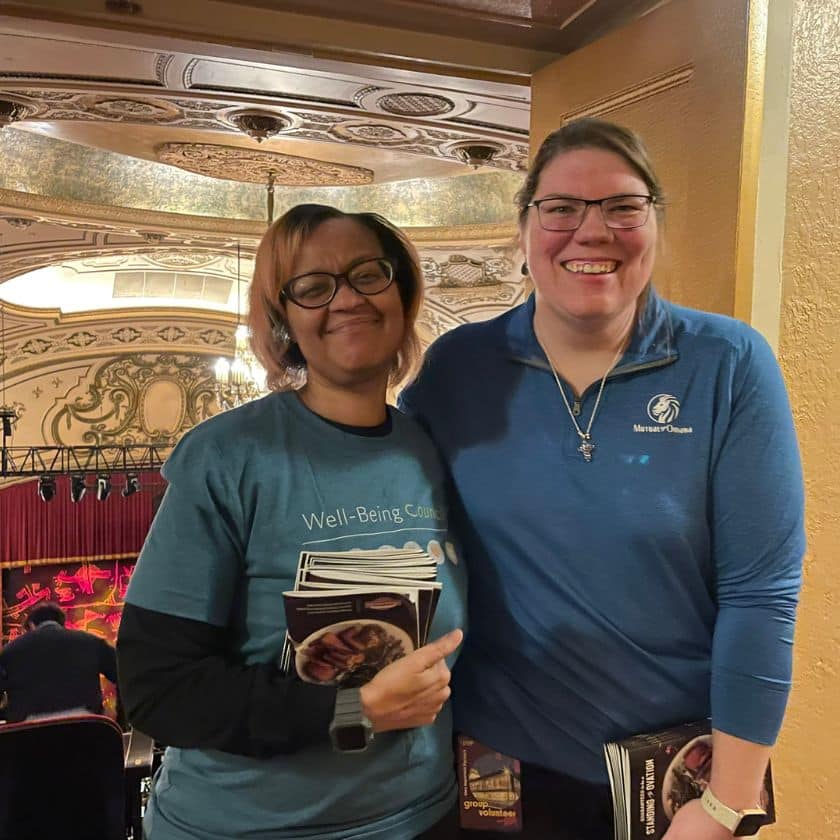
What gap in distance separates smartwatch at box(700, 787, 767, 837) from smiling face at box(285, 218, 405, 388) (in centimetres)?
90

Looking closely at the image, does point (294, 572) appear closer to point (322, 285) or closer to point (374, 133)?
point (322, 285)

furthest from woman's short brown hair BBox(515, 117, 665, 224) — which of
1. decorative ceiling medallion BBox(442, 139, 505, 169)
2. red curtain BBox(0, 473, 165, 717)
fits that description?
red curtain BBox(0, 473, 165, 717)

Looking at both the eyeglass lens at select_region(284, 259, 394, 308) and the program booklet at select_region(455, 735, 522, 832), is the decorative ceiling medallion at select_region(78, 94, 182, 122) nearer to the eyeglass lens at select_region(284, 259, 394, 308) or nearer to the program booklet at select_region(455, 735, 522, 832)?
the eyeglass lens at select_region(284, 259, 394, 308)

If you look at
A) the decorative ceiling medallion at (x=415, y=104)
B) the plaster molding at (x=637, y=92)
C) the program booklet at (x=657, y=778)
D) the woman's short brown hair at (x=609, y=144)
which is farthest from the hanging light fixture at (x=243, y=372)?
the program booklet at (x=657, y=778)

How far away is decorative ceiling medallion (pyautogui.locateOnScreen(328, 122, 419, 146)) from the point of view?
4.27 m

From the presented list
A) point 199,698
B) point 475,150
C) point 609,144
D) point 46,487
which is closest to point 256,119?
point 475,150

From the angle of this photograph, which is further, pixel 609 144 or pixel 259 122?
pixel 259 122

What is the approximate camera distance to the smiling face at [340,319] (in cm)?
138

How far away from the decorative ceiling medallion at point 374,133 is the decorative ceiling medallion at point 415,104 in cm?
38

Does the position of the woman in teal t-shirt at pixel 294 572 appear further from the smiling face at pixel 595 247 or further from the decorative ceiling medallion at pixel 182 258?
the decorative ceiling medallion at pixel 182 258

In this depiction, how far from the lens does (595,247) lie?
1.29 metres

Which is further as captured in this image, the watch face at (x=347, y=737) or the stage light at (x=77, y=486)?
the stage light at (x=77, y=486)

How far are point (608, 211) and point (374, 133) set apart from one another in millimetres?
3451

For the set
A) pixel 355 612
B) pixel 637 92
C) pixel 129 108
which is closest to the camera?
pixel 355 612
